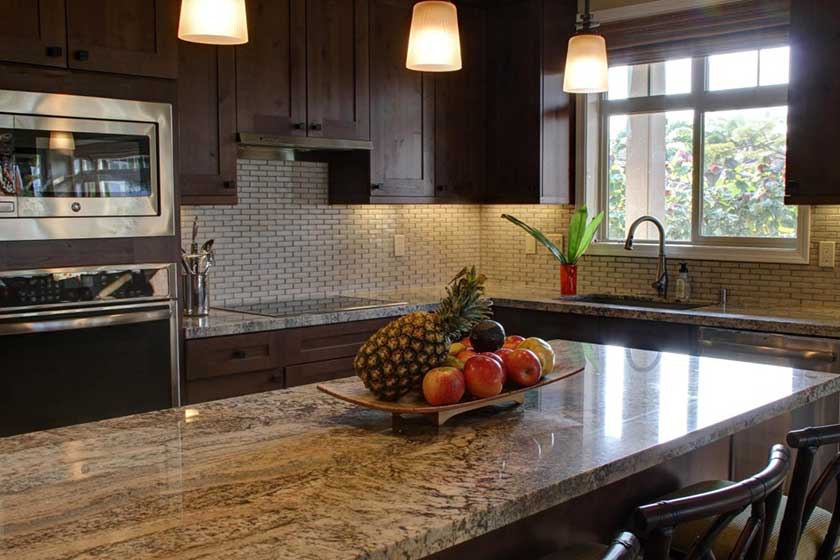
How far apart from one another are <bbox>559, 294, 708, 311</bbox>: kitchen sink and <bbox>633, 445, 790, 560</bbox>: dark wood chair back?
2853mm

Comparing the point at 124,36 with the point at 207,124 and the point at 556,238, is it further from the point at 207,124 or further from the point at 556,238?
the point at 556,238

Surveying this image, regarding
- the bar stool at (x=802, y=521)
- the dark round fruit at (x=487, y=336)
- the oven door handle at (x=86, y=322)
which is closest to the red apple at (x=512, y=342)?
the dark round fruit at (x=487, y=336)

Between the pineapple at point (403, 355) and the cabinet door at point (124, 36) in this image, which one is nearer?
the pineapple at point (403, 355)

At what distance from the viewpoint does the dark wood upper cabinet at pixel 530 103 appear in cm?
500

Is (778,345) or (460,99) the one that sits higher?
(460,99)

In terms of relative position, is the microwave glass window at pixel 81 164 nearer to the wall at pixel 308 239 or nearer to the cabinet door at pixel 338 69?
the wall at pixel 308 239

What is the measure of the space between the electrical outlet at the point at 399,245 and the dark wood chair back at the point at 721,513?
3731 millimetres

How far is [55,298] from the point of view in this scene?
326 cm

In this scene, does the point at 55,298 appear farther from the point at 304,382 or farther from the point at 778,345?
the point at 778,345

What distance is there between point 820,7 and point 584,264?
1.87 metres

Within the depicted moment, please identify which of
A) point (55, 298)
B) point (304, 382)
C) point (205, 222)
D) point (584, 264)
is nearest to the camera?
point (55, 298)

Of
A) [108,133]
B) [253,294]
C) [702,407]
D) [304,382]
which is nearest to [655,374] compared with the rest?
[702,407]

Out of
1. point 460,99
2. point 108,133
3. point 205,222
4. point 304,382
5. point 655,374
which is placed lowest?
point 304,382

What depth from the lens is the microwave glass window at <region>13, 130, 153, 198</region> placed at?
319 centimetres
